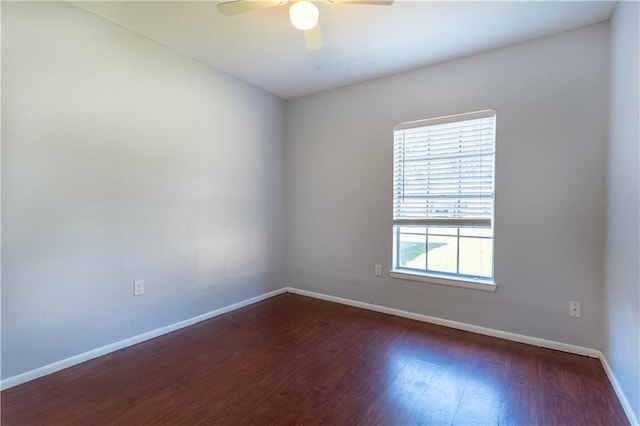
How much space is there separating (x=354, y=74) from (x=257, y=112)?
1.22 meters

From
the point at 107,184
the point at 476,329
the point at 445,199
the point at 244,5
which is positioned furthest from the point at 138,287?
the point at 476,329

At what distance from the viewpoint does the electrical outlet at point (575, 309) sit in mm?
2342

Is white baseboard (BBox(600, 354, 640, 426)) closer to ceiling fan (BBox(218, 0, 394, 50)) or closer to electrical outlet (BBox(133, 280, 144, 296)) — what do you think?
ceiling fan (BBox(218, 0, 394, 50))

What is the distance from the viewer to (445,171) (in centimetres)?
292

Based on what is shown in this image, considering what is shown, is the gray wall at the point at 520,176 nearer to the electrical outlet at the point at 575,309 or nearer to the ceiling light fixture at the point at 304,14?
the electrical outlet at the point at 575,309

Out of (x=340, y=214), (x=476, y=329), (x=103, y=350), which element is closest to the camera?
(x=103, y=350)

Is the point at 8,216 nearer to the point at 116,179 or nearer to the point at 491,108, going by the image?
the point at 116,179

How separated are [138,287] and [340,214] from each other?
215 centimetres

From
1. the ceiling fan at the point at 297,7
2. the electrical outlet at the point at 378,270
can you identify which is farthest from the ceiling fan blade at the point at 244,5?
the electrical outlet at the point at 378,270

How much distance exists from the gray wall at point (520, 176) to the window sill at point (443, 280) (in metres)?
0.06

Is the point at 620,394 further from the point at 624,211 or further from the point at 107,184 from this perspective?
the point at 107,184

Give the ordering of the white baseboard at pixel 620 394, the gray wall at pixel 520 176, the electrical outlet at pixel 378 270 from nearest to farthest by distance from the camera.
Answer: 1. the white baseboard at pixel 620 394
2. the gray wall at pixel 520 176
3. the electrical outlet at pixel 378 270

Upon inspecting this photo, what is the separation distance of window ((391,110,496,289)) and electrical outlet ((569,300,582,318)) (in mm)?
556

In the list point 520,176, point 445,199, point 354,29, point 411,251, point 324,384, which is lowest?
Result: point 324,384
